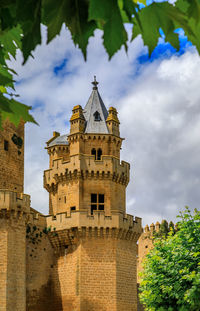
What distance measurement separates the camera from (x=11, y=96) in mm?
3977

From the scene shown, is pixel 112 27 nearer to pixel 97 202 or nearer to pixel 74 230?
pixel 74 230

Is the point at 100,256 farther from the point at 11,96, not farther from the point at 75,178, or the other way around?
the point at 11,96

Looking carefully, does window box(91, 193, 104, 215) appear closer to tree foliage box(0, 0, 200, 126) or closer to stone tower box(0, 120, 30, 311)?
stone tower box(0, 120, 30, 311)

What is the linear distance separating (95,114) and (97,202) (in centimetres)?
752

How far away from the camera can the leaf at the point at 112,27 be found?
107 inches

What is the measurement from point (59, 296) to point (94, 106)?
15246mm

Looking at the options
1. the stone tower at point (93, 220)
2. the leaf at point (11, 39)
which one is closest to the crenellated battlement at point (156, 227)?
the stone tower at point (93, 220)

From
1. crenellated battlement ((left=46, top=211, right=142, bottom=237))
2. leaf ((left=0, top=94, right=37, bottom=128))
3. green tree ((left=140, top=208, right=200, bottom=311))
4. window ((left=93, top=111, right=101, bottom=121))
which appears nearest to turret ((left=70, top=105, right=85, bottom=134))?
window ((left=93, top=111, right=101, bottom=121))

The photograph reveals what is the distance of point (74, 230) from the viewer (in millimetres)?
35188

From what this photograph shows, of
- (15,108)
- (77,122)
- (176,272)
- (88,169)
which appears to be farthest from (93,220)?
(15,108)

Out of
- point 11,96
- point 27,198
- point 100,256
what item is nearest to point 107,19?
point 11,96

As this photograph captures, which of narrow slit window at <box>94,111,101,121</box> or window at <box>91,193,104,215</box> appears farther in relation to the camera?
narrow slit window at <box>94,111,101,121</box>

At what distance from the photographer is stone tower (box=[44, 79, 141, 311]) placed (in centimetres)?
3438

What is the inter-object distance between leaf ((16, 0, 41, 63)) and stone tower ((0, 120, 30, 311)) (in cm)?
2790
